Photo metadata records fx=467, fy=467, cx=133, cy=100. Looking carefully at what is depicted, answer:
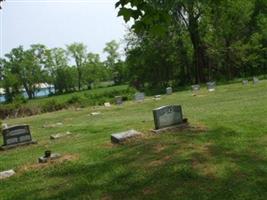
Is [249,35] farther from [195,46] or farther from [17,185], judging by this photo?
[17,185]

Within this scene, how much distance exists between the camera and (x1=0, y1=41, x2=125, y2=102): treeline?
328ft

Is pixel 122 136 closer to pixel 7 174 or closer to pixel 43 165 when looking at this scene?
pixel 43 165

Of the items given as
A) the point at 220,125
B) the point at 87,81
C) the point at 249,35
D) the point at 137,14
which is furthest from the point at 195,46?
the point at 87,81

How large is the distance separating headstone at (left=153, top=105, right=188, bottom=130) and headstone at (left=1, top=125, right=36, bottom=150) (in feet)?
14.4

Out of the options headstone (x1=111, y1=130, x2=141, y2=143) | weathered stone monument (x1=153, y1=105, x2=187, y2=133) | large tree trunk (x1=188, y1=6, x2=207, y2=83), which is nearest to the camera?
headstone (x1=111, y1=130, x2=141, y2=143)

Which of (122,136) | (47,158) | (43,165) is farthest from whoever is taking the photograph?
(122,136)

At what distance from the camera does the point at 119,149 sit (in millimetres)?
10797

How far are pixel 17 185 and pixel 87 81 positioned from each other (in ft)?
331

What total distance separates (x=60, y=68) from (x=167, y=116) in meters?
94.9

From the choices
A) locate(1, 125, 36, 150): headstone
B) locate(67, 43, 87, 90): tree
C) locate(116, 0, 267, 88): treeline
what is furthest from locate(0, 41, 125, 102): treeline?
locate(1, 125, 36, 150): headstone

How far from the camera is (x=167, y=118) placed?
42.2ft

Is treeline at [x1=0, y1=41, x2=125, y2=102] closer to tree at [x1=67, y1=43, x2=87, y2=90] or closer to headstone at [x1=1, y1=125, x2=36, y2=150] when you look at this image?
tree at [x1=67, y1=43, x2=87, y2=90]

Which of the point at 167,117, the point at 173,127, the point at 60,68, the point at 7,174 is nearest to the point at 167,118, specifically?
the point at 167,117

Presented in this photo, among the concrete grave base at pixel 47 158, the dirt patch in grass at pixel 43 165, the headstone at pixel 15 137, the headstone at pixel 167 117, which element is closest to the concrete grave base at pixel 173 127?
the headstone at pixel 167 117
